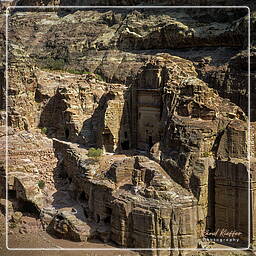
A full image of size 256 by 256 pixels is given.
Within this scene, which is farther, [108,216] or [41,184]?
[41,184]

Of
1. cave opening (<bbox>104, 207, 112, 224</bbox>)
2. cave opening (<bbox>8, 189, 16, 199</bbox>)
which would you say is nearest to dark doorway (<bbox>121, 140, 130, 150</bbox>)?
cave opening (<bbox>8, 189, 16, 199</bbox>)

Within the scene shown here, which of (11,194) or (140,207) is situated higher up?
(140,207)

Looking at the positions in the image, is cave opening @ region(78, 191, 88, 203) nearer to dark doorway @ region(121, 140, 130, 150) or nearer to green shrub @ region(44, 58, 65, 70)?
dark doorway @ region(121, 140, 130, 150)

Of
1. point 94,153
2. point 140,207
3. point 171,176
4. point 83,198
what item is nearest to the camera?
point 140,207

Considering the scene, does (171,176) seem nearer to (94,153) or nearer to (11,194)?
(94,153)

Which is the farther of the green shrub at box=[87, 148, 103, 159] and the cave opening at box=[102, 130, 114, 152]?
the cave opening at box=[102, 130, 114, 152]

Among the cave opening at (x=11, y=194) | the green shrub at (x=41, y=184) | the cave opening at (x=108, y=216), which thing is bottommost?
the cave opening at (x=108, y=216)

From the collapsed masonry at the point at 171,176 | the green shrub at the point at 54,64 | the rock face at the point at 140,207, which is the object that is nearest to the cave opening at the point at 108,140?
the collapsed masonry at the point at 171,176

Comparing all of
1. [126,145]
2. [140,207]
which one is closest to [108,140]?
[126,145]

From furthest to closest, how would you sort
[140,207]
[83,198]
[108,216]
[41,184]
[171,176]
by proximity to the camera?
[41,184]
[83,198]
[108,216]
[171,176]
[140,207]

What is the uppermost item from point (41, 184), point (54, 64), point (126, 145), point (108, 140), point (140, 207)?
point (54, 64)

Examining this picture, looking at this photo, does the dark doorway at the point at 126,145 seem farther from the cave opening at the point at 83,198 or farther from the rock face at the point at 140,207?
the rock face at the point at 140,207

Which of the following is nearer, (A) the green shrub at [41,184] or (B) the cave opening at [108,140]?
(A) the green shrub at [41,184]
